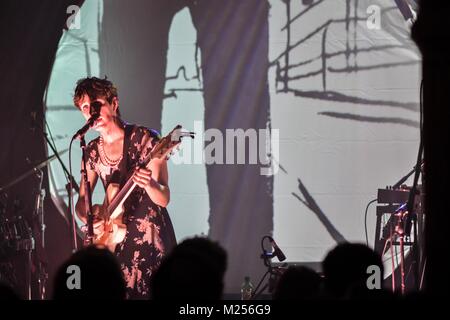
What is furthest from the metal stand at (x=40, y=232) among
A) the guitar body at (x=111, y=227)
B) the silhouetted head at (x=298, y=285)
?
the silhouetted head at (x=298, y=285)

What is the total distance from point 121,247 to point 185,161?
1820 mm

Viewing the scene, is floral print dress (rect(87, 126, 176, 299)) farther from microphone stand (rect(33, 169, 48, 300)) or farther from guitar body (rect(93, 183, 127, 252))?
microphone stand (rect(33, 169, 48, 300))

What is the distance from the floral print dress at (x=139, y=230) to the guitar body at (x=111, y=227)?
0.16 ft

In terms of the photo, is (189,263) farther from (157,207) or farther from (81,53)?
(81,53)

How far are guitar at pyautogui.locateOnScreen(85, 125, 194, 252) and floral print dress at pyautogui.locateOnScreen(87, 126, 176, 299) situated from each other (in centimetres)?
6

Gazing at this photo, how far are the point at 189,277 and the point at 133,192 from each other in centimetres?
263

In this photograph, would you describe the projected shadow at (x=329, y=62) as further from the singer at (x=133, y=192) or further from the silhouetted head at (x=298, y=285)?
the silhouetted head at (x=298, y=285)

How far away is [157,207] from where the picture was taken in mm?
4594

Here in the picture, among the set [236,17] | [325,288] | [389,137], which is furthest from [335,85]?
[325,288]

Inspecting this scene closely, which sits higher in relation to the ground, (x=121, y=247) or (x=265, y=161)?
(x=265, y=161)

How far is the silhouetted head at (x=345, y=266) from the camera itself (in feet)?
7.52

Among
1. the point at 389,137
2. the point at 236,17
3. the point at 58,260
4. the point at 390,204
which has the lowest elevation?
the point at 58,260

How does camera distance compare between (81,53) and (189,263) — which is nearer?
(189,263)

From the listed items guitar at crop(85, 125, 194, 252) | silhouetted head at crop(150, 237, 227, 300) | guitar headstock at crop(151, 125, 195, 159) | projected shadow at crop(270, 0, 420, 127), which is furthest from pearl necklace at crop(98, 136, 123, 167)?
silhouetted head at crop(150, 237, 227, 300)
